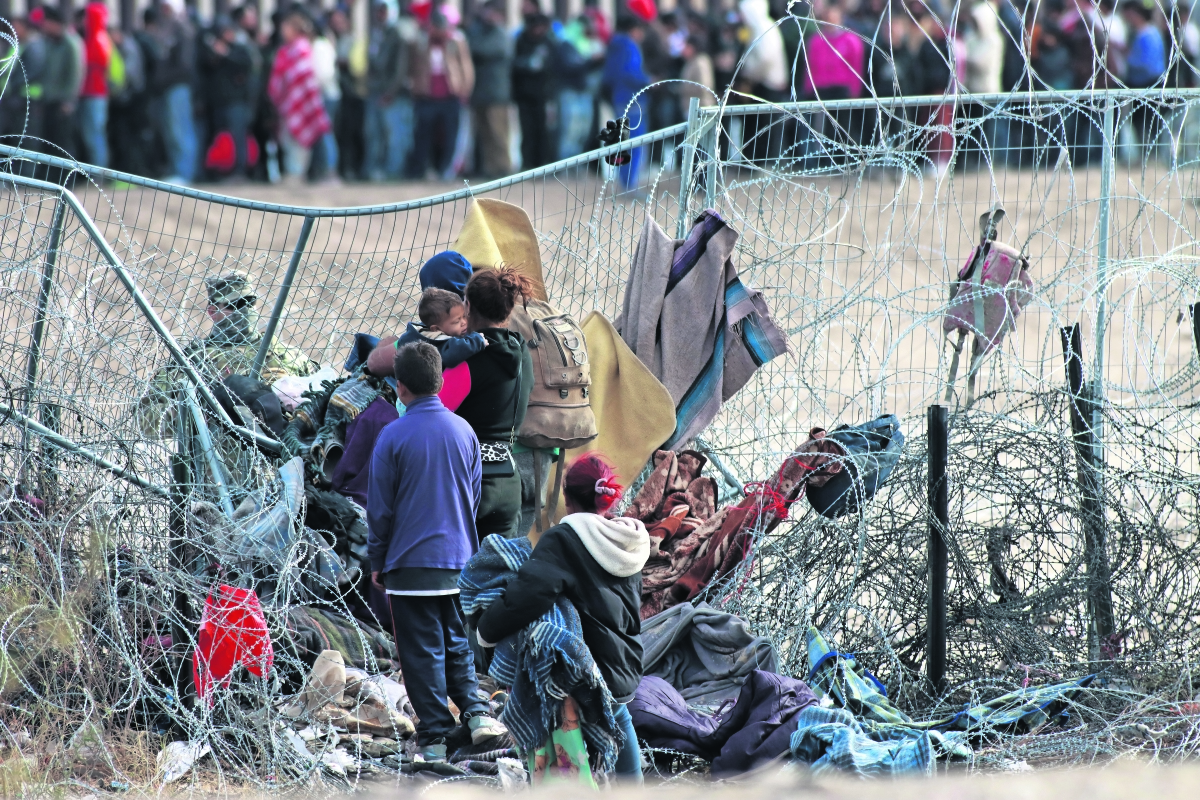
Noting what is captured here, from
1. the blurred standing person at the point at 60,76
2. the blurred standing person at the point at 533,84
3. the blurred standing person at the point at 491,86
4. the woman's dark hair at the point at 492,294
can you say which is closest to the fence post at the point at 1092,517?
the woman's dark hair at the point at 492,294

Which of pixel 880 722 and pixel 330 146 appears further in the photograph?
pixel 330 146

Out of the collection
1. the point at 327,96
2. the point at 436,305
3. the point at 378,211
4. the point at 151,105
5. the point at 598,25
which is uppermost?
the point at 598,25

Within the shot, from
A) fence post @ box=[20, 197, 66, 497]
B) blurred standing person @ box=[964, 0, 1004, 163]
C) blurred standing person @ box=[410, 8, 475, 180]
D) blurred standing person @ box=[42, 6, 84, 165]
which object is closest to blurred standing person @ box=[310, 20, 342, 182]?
blurred standing person @ box=[410, 8, 475, 180]

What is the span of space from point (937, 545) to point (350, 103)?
1305cm

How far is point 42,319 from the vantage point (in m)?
5.52

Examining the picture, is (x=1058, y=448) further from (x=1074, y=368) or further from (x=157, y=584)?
(x=157, y=584)

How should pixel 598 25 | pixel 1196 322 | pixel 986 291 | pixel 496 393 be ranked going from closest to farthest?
pixel 496 393 → pixel 1196 322 → pixel 986 291 → pixel 598 25

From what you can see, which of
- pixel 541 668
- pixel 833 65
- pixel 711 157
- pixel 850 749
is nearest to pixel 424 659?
pixel 541 668

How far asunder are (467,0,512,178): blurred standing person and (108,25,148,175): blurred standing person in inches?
144

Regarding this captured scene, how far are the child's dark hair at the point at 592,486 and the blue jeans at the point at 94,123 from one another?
13.2m

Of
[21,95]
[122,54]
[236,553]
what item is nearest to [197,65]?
[122,54]

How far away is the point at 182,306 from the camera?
19.5ft

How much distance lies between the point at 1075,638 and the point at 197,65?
13.3 metres

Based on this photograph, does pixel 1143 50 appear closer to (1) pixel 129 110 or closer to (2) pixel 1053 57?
(2) pixel 1053 57
